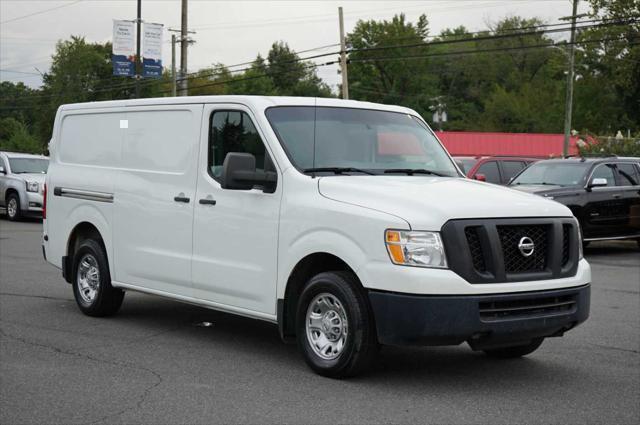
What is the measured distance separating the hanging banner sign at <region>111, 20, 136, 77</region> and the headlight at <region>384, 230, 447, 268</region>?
39272mm

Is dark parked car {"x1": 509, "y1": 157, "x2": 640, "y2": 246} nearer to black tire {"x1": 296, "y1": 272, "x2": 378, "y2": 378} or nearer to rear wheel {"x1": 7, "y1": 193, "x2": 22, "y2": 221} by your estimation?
black tire {"x1": 296, "y1": 272, "x2": 378, "y2": 378}

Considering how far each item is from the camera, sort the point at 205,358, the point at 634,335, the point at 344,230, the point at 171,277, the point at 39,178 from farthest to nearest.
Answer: the point at 39,178 → the point at 634,335 → the point at 171,277 → the point at 205,358 → the point at 344,230

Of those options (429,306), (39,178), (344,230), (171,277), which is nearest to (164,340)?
(171,277)

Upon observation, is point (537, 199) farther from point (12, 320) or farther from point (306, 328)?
point (12, 320)

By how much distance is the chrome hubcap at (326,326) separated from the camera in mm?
6535

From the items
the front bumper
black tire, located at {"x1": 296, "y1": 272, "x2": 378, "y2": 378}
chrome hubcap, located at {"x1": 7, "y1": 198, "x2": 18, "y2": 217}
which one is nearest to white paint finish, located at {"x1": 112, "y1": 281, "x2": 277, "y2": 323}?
black tire, located at {"x1": 296, "y1": 272, "x2": 378, "y2": 378}

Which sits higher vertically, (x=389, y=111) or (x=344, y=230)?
(x=389, y=111)

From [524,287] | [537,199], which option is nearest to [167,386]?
[524,287]

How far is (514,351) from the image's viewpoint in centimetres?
744

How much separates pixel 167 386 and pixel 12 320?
321cm

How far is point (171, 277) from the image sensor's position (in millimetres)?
8062

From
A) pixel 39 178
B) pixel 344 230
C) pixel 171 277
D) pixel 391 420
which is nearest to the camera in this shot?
pixel 391 420

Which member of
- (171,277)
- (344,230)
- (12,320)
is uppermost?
(344,230)

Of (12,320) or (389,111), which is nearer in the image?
(389,111)
